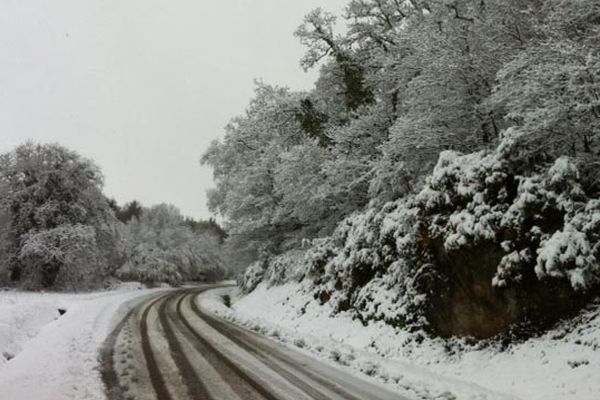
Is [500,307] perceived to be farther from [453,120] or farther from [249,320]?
[249,320]

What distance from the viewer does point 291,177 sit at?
2475 centimetres

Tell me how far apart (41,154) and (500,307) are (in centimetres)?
3826

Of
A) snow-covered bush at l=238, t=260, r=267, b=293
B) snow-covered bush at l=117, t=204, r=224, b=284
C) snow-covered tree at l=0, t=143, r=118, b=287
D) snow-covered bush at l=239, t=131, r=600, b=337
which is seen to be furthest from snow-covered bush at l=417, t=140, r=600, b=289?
snow-covered bush at l=117, t=204, r=224, b=284

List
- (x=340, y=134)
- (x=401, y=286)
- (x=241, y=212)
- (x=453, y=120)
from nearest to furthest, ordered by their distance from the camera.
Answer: (x=401, y=286) < (x=453, y=120) < (x=340, y=134) < (x=241, y=212)

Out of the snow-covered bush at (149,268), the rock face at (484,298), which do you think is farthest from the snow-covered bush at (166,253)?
the rock face at (484,298)

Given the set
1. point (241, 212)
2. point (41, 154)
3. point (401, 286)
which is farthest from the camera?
point (41, 154)

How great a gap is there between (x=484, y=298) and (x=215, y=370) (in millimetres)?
6076

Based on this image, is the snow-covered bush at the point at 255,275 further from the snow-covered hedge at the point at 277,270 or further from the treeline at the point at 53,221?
the treeline at the point at 53,221

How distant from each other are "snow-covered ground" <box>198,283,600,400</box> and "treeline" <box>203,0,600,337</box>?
51 cm

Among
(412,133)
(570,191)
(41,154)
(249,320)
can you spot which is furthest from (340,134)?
(41,154)

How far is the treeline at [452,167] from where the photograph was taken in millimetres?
10242

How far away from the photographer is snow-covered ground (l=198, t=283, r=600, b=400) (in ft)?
26.9

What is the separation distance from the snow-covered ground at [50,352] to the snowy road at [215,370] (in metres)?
0.46

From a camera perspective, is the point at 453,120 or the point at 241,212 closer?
the point at 453,120
